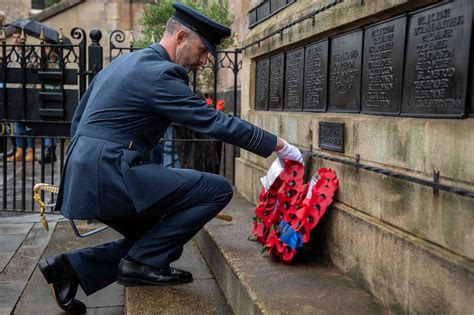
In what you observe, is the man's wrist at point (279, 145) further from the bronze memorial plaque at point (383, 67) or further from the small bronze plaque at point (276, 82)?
the small bronze plaque at point (276, 82)

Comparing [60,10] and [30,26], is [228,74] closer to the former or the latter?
[30,26]

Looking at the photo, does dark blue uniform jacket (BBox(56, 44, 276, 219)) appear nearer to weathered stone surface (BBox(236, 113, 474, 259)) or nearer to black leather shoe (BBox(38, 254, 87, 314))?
black leather shoe (BBox(38, 254, 87, 314))

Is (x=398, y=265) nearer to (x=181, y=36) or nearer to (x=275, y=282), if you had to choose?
(x=275, y=282)

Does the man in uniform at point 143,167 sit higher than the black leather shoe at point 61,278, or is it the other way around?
the man in uniform at point 143,167

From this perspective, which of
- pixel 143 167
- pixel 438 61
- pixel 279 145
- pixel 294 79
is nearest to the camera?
pixel 438 61

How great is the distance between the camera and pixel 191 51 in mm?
3611

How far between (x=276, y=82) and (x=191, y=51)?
170 cm

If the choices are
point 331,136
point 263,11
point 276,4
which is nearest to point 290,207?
point 331,136

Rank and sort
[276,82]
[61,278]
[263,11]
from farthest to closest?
[263,11] < [276,82] < [61,278]

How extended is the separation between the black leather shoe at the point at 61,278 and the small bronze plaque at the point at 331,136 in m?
1.86

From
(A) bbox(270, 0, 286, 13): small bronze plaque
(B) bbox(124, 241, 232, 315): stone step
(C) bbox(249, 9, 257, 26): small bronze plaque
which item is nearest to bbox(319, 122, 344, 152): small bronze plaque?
(B) bbox(124, 241, 232, 315): stone step

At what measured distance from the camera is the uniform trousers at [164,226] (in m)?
3.57

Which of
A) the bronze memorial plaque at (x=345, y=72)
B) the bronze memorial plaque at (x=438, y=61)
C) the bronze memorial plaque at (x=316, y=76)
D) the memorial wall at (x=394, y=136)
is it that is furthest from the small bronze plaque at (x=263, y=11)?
the bronze memorial plaque at (x=438, y=61)

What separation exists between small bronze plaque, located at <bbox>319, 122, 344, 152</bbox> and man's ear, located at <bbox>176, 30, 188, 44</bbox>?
43.1 inches
